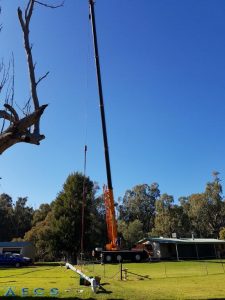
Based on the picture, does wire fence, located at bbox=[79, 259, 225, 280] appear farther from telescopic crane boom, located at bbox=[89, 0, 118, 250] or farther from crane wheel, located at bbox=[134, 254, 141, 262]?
telescopic crane boom, located at bbox=[89, 0, 118, 250]

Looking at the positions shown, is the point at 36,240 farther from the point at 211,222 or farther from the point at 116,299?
the point at 116,299

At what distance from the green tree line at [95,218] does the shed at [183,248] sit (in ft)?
16.0

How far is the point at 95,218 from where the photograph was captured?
6969 centimetres

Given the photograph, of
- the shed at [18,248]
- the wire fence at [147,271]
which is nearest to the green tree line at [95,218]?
the shed at [18,248]

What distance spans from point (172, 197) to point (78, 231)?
3135 centimetres

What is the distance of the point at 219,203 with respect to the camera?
3076 inches

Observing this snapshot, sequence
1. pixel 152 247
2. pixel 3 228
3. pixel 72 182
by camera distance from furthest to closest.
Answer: pixel 3 228 → pixel 72 182 → pixel 152 247

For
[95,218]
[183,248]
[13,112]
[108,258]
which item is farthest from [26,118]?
[95,218]

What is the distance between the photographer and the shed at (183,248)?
166 feet

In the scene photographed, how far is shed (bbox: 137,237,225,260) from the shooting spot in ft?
166

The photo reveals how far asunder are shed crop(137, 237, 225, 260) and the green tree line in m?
4.88

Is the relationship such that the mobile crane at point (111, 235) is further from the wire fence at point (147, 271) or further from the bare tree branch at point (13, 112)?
the bare tree branch at point (13, 112)

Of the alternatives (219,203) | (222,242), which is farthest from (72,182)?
(219,203)

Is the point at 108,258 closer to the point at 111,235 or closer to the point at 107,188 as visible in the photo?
the point at 111,235
